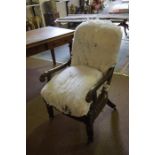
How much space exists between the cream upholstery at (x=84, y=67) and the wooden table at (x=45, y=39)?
2.11 feet

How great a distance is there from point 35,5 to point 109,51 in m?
3.36

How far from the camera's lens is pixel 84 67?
2.15 metres

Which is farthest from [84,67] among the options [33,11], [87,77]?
[33,11]

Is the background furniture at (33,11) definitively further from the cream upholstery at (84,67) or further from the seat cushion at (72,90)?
the seat cushion at (72,90)

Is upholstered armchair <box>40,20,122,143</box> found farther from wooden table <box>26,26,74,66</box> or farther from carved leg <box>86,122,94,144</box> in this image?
wooden table <box>26,26,74,66</box>

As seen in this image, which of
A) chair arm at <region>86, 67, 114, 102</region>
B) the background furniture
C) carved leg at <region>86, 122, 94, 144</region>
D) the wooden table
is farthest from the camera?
the background furniture

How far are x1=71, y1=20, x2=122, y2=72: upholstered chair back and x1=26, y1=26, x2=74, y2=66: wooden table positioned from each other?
2.11 ft

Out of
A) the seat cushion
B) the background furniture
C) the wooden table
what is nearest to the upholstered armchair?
the seat cushion

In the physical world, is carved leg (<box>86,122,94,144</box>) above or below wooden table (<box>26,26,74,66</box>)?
below

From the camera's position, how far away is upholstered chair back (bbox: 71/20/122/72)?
6.45ft

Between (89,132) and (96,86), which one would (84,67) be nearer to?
(96,86)
